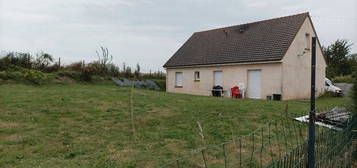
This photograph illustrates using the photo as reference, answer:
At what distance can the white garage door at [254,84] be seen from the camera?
15469 mm

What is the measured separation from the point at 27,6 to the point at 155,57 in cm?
1284

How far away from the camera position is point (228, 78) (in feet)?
55.1

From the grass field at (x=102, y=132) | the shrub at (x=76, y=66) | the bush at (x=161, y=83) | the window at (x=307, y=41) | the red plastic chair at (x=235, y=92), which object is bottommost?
the grass field at (x=102, y=132)

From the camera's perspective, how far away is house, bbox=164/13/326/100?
14.8m

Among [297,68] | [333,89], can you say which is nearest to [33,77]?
[297,68]

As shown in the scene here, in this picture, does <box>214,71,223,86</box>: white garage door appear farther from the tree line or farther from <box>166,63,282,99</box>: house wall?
the tree line

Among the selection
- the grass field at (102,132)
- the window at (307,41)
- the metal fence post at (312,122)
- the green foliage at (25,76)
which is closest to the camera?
the metal fence post at (312,122)

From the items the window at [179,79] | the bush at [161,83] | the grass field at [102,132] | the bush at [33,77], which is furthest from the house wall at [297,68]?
the bush at [33,77]

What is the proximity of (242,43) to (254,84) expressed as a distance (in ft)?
11.5

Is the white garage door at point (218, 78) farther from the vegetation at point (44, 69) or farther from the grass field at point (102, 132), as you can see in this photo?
the grass field at point (102, 132)

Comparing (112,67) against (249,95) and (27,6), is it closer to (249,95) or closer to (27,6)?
(27,6)

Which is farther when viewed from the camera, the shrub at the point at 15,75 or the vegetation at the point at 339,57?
the vegetation at the point at 339,57

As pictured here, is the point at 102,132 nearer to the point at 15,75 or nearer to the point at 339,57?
the point at 15,75

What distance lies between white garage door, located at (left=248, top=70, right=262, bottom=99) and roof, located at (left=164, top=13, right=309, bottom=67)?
931mm
